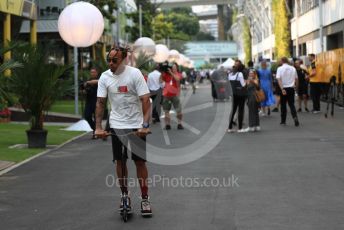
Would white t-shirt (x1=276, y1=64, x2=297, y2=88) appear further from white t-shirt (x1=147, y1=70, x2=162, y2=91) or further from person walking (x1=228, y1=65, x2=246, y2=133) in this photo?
white t-shirt (x1=147, y1=70, x2=162, y2=91)

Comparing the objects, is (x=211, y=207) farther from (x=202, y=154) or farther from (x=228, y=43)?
(x=228, y=43)

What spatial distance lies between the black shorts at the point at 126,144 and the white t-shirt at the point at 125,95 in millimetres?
63

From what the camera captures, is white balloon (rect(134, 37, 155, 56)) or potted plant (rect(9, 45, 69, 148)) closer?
potted plant (rect(9, 45, 69, 148))

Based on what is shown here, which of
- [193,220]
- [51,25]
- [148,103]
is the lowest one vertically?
[193,220]

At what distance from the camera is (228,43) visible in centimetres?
12056

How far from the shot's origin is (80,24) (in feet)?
55.1

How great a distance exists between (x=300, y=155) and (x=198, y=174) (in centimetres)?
268

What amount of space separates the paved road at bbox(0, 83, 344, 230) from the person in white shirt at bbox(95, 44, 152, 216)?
0.61 m

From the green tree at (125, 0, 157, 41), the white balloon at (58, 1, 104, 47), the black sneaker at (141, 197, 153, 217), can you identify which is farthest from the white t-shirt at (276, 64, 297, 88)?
the green tree at (125, 0, 157, 41)

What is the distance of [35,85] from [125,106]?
7347 mm

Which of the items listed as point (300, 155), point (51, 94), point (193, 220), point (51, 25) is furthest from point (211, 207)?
point (51, 25)

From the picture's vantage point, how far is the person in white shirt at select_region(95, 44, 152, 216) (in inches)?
279

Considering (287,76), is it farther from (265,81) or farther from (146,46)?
(146,46)

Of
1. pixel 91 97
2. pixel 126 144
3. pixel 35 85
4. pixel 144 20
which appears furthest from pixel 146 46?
pixel 144 20
